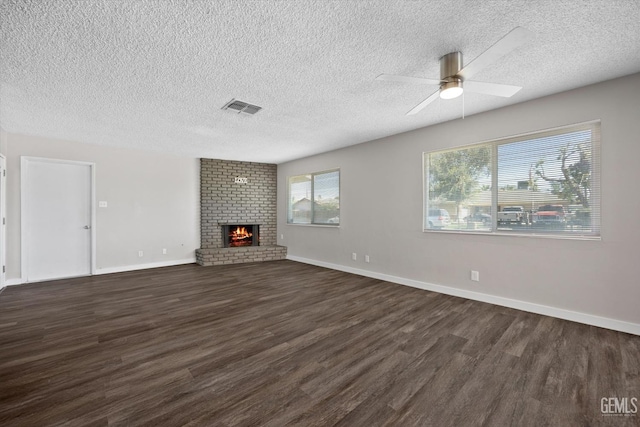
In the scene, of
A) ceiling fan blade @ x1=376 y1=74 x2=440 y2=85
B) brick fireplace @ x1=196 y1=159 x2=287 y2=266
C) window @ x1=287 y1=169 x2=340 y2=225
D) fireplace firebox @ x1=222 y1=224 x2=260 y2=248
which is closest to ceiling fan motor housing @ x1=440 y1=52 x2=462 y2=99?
ceiling fan blade @ x1=376 y1=74 x2=440 y2=85

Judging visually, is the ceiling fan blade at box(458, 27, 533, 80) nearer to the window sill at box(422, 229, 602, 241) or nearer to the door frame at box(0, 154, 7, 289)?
the window sill at box(422, 229, 602, 241)

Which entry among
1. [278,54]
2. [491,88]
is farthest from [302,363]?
[491,88]

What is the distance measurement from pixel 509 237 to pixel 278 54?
338 cm

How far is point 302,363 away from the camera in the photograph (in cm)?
210

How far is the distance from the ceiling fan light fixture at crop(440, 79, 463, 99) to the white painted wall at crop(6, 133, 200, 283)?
5780mm

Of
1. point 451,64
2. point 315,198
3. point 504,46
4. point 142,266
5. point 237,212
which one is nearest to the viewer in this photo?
point 504,46

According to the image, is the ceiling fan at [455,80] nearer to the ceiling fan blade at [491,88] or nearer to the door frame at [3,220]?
the ceiling fan blade at [491,88]

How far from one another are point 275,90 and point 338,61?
848 millimetres

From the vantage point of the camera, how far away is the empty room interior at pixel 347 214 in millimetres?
1748

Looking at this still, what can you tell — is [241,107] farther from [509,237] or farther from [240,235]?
[240,235]

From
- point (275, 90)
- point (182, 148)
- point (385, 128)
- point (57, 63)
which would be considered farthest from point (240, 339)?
point (182, 148)

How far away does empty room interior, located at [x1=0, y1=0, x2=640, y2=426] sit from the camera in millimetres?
1748

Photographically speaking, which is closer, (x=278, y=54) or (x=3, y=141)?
(x=278, y=54)

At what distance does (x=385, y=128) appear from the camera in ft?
14.1
